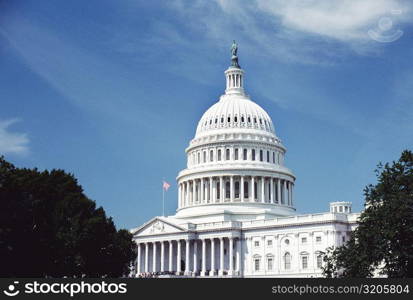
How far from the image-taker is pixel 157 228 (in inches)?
6161

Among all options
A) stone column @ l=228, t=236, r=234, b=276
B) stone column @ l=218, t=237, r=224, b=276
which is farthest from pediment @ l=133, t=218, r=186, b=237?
stone column @ l=228, t=236, r=234, b=276

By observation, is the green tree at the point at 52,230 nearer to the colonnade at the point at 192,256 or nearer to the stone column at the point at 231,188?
the colonnade at the point at 192,256

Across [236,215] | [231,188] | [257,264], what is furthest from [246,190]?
[257,264]

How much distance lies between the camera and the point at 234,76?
176375 mm

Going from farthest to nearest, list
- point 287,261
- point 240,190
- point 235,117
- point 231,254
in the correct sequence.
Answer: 1. point 235,117
2. point 240,190
3. point 231,254
4. point 287,261

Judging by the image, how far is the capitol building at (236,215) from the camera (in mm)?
136250

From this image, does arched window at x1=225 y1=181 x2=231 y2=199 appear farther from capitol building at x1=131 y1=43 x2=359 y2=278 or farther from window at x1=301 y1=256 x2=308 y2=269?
window at x1=301 y1=256 x2=308 y2=269

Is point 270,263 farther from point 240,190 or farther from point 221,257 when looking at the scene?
point 240,190

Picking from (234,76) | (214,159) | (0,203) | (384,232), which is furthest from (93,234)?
(234,76)

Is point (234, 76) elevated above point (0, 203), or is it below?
above

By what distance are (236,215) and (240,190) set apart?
731 centimetres

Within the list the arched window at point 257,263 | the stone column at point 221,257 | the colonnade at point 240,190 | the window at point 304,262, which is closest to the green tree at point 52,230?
the stone column at point 221,257

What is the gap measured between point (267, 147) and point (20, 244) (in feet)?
283

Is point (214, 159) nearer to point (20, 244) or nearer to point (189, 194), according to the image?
point (189, 194)
